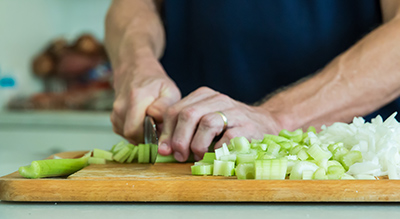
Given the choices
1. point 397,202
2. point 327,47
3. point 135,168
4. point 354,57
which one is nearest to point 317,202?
point 397,202

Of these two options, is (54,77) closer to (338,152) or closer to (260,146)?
(260,146)

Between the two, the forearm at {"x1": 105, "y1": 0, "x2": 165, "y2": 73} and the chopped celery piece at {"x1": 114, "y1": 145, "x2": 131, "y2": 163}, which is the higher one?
the forearm at {"x1": 105, "y1": 0, "x2": 165, "y2": 73}

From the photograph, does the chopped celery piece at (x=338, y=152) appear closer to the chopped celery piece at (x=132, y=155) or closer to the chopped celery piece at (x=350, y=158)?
the chopped celery piece at (x=350, y=158)

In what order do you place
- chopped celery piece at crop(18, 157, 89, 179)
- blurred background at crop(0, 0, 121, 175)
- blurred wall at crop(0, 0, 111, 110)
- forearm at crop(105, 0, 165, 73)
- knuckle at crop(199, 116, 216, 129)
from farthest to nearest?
blurred wall at crop(0, 0, 111, 110)
blurred background at crop(0, 0, 121, 175)
forearm at crop(105, 0, 165, 73)
knuckle at crop(199, 116, 216, 129)
chopped celery piece at crop(18, 157, 89, 179)

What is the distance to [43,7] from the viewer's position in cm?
343

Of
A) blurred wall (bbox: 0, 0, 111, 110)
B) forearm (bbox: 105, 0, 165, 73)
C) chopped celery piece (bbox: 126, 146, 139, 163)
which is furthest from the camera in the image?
blurred wall (bbox: 0, 0, 111, 110)

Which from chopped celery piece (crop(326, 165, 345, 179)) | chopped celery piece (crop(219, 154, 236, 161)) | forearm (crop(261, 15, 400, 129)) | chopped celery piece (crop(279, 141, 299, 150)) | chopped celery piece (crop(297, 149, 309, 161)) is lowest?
chopped celery piece (crop(326, 165, 345, 179))

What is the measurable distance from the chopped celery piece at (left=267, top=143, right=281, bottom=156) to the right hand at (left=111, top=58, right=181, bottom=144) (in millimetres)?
344

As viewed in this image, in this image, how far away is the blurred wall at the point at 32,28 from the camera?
3.04 metres

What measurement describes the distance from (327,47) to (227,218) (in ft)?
3.17

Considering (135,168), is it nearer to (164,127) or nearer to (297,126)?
(164,127)

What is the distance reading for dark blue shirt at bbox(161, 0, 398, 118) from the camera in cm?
152

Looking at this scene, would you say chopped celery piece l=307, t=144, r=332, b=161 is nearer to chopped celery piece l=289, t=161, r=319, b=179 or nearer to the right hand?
chopped celery piece l=289, t=161, r=319, b=179

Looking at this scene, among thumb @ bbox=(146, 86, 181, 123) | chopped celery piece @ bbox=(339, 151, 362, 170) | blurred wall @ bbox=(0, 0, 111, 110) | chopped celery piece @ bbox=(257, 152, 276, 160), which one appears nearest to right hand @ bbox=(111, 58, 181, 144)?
thumb @ bbox=(146, 86, 181, 123)
